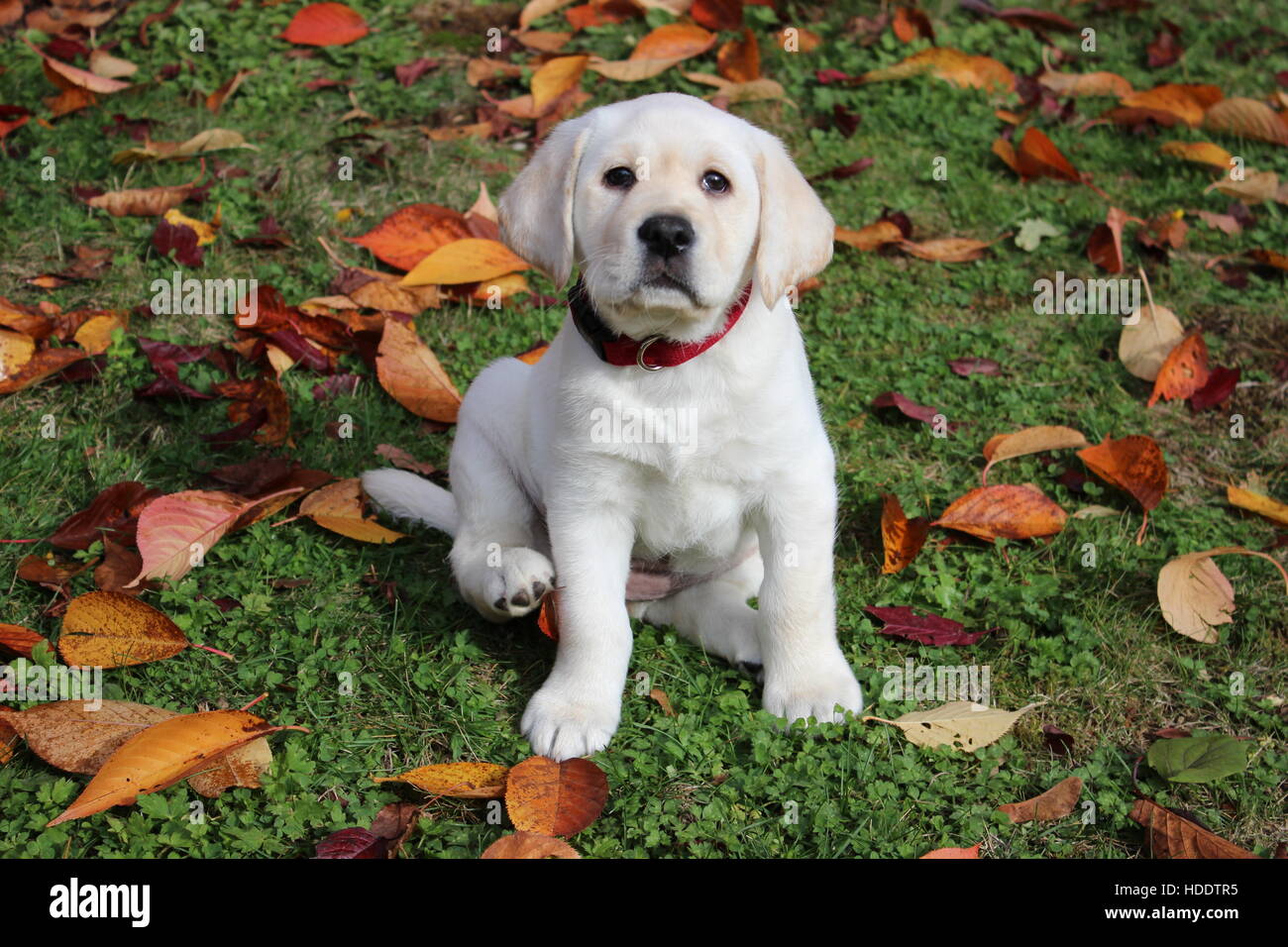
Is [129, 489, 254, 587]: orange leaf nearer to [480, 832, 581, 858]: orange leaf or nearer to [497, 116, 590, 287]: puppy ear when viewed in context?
[497, 116, 590, 287]: puppy ear

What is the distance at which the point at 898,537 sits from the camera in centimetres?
339

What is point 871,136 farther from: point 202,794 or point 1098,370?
point 202,794

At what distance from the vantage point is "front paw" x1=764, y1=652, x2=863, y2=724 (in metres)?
2.86

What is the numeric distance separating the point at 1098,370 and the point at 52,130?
4286 millimetres

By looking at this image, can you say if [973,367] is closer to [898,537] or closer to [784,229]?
[898,537]

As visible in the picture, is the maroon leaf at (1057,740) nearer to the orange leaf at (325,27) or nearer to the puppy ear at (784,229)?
the puppy ear at (784,229)

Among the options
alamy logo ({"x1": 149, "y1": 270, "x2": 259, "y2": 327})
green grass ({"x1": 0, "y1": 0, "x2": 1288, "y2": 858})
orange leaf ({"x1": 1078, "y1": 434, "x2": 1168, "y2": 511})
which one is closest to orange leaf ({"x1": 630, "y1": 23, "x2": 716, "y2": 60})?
green grass ({"x1": 0, "y1": 0, "x2": 1288, "y2": 858})

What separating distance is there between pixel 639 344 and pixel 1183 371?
7.37 ft

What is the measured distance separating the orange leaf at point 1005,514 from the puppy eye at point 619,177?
1.40 m

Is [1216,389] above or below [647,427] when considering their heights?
below

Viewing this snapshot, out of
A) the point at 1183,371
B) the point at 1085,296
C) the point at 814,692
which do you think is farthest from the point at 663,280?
the point at 1085,296

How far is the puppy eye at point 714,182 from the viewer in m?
2.70

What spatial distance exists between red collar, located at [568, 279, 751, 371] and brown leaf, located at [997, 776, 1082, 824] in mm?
1229
